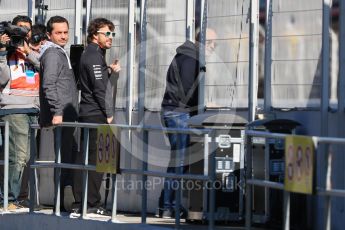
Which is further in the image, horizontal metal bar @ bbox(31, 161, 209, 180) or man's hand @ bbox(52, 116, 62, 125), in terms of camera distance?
man's hand @ bbox(52, 116, 62, 125)

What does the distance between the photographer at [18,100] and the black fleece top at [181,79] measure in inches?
68.1

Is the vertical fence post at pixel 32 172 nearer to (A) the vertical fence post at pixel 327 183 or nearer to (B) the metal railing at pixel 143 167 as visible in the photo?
(B) the metal railing at pixel 143 167

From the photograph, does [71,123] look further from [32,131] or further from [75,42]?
[75,42]

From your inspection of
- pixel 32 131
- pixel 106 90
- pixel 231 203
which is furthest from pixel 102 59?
pixel 231 203

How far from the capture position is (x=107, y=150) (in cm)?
1181

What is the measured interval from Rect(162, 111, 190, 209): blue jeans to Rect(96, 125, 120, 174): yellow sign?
0.56 metres

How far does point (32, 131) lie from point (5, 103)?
2.52 ft

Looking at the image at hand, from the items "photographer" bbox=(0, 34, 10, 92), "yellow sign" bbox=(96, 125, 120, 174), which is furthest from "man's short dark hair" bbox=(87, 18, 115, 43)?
"photographer" bbox=(0, 34, 10, 92)

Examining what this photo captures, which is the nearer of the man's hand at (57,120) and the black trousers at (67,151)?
the man's hand at (57,120)

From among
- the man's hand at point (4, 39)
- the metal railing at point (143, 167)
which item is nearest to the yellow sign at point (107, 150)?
the metal railing at point (143, 167)

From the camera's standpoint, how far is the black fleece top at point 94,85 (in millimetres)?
12500

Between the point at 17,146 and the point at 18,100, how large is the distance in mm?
528

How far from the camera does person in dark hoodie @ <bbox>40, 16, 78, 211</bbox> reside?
12.6 metres

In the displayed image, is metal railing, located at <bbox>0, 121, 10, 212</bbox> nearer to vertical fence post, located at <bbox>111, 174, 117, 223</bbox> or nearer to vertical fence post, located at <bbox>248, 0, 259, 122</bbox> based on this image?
vertical fence post, located at <bbox>111, 174, 117, 223</bbox>
